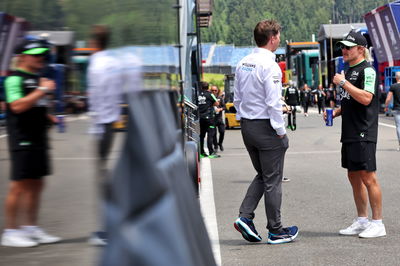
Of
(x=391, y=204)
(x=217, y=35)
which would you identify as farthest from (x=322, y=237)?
(x=217, y=35)

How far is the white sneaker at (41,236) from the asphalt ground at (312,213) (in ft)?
14.4

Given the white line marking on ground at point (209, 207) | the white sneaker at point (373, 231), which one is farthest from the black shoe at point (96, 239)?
the white sneaker at point (373, 231)

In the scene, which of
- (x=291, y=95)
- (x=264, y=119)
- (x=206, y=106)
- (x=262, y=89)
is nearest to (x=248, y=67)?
(x=262, y=89)

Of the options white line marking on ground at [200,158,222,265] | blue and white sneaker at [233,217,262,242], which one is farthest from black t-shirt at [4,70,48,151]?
blue and white sneaker at [233,217,262,242]

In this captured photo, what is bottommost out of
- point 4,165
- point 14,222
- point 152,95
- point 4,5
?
point 14,222

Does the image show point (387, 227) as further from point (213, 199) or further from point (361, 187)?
point (213, 199)

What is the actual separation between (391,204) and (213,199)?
2092 millimetres

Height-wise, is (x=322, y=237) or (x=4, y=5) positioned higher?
(x=4, y=5)

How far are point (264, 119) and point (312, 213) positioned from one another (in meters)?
2.21

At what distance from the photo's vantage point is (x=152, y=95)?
1697mm

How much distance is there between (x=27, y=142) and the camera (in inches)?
61.1

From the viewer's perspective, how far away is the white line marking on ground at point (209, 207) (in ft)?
21.5

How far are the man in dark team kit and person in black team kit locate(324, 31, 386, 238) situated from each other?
5.18 m

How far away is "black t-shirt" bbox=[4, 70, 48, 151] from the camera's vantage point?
60.1 inches
